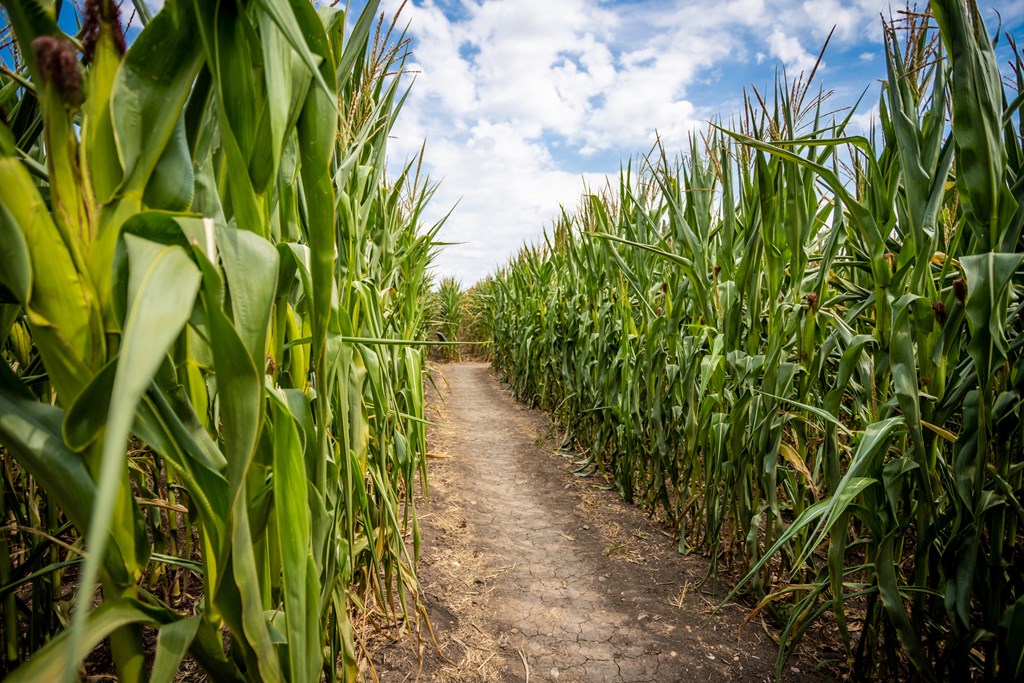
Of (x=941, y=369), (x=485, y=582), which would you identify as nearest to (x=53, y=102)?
(x=941, y=369)

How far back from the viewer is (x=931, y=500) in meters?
1.11

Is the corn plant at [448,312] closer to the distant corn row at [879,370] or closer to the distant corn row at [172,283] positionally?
the distant corn row at [879,370]

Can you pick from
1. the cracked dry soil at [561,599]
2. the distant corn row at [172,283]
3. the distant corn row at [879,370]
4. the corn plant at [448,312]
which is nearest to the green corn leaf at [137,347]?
the distant corn row at [172,283]

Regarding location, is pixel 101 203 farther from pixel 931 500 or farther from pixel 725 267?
pixel 725 267

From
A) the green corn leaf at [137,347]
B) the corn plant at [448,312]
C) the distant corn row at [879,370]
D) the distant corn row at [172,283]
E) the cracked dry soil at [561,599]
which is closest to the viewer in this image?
the green corn leaf at [137,347]

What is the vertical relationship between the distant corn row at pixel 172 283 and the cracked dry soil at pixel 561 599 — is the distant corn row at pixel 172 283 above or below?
above

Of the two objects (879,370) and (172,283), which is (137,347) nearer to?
(172,283)

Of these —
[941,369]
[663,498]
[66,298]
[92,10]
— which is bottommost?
[663,498]

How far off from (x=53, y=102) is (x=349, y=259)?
804 mm

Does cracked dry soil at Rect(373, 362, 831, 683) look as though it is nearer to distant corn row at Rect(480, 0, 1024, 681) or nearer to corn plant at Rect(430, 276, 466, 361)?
distant corn row at Rect(480, 0, 1024, 681)

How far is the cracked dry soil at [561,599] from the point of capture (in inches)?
64.1

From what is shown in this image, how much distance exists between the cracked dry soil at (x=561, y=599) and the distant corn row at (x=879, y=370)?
Result: 206mm

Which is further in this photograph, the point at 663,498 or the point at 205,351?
the point at 663,498

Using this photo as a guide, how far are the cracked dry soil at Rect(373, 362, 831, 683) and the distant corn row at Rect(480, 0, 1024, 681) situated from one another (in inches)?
8.1
